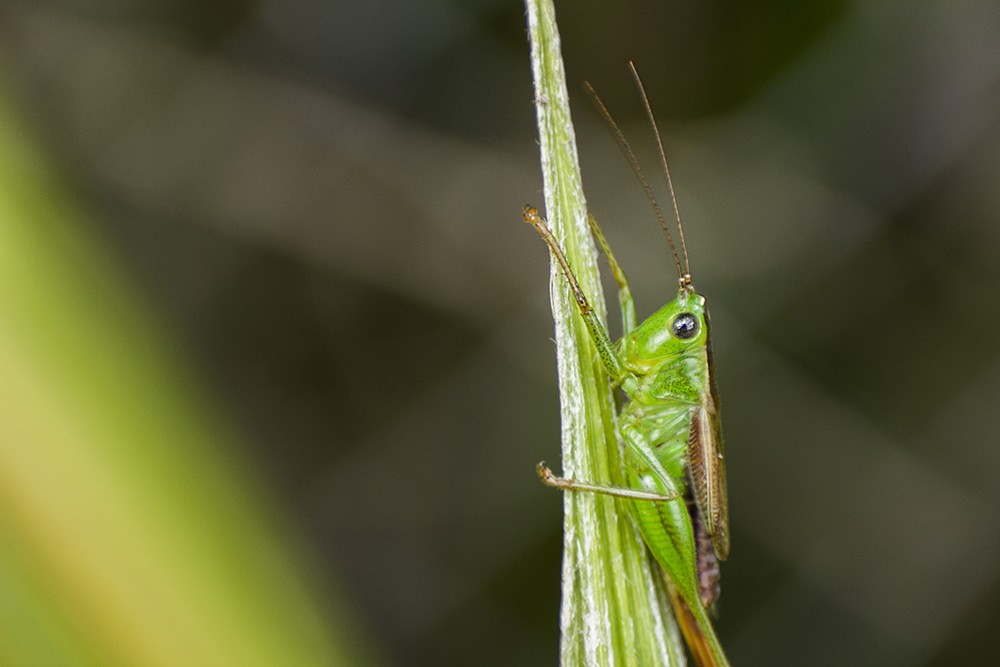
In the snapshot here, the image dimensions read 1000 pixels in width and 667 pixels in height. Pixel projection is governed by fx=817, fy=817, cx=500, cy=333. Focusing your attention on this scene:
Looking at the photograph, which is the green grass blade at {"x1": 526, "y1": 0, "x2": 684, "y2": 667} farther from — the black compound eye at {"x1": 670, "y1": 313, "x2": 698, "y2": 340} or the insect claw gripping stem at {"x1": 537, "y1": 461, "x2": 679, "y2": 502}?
the black compound eye at {"x1": 670, "y1": 313, "x2": 698, "y2": 340}

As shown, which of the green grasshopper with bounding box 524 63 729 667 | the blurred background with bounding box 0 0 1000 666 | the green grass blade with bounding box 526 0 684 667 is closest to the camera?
the green grass blade with bounding box 526 0 684 667

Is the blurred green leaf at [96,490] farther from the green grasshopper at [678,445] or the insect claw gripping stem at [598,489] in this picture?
the green grasshopper at [678,445]

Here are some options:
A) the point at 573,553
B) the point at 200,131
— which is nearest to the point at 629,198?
the point at 200,131

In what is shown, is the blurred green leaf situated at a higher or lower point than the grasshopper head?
higher

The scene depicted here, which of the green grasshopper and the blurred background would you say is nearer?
the green grasshopper

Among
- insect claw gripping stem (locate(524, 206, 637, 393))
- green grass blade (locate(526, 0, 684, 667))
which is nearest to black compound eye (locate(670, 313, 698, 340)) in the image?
insect claw gripping stem (locate(524, 206, 637, 393))

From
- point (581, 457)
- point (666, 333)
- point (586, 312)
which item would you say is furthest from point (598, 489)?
point (666, 333)

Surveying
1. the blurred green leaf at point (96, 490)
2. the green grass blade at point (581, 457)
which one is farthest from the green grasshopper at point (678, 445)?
the blurred green leaf at point (96, 490)

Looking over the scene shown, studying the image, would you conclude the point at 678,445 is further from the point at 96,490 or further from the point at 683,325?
the point at 96,490
